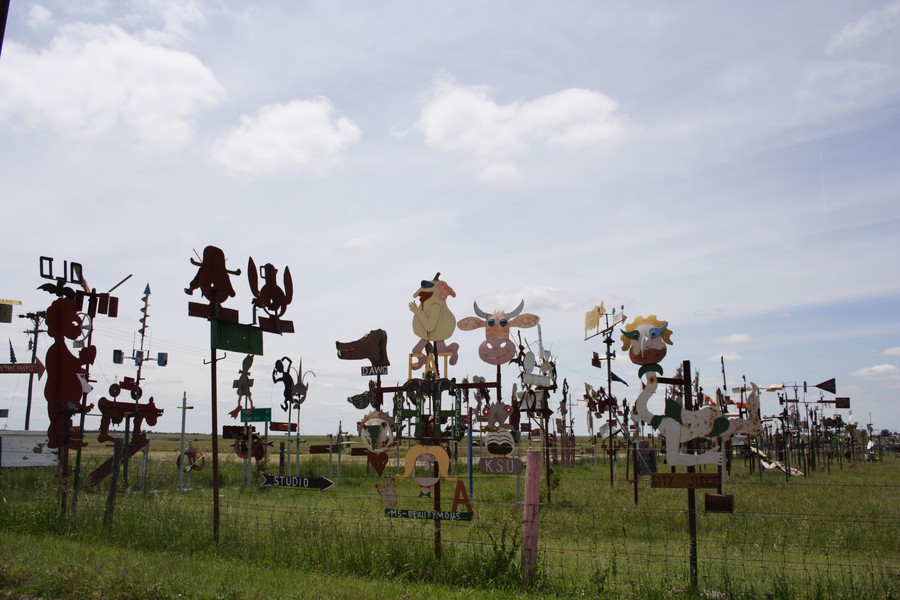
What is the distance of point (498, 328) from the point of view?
50.1ft

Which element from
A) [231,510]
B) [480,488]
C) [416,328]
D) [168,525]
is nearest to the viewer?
[168,525]

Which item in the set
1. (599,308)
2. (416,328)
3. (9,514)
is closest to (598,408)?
(599,308)

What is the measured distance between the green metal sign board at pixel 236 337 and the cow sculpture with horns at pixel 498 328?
5.21 m

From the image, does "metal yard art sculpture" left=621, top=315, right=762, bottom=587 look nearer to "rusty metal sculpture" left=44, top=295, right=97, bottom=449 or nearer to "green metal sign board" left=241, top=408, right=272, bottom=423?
"rusty metal sculpture" left=44, top=295, right=97, bottom=449

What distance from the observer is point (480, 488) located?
72.7 ft

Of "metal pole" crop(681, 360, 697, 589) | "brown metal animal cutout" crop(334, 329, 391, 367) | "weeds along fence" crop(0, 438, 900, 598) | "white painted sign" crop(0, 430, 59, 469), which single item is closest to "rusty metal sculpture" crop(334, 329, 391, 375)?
"brown metal animal cutout" crop(334, 329, 391, 367)

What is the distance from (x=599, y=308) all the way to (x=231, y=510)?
10.0 m

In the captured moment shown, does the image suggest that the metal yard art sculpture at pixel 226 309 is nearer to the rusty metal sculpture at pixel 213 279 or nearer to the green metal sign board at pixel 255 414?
the rusty metal sculpture at pixel 213 279

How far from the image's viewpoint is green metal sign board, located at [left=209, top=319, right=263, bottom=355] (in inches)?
419

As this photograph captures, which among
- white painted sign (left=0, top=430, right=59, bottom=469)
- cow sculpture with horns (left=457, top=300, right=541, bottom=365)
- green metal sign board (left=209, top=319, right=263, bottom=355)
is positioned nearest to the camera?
green metal sign board (left=209, top=319, right=263, bottom=355)

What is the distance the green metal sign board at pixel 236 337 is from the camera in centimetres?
1064

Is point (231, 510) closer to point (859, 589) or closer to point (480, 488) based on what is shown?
point (480, 488)

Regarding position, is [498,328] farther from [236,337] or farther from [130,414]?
[130,414]

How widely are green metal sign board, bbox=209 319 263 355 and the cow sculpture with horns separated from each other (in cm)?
521
